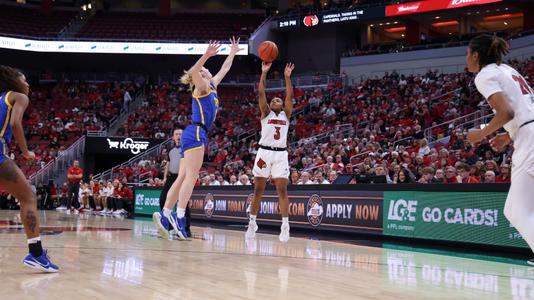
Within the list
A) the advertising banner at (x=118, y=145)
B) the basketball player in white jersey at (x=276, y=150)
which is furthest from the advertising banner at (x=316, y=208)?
the advertising banner at (x=118, y=145)

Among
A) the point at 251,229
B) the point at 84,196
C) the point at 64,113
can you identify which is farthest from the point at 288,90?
the point at 64,113

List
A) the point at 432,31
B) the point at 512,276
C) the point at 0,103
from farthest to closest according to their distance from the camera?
the point at 432,31 → the point at 512,276 → the point at 0,103

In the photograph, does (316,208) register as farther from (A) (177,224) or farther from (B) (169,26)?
(B) (169,26)

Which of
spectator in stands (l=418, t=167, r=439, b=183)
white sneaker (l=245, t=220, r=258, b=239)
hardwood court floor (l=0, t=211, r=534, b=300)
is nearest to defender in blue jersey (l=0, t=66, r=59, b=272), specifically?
hardwood court floor (l=0, t=211, r=534, b=300)

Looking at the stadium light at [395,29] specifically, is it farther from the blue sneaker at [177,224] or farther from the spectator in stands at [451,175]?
the blue sneaker at [177,224]

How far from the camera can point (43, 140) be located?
3117 centimetres

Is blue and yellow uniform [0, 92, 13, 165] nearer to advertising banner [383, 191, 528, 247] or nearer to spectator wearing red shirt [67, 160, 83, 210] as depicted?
advertising banner [383, 191, 528, 247]

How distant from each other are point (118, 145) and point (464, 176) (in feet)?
74.1

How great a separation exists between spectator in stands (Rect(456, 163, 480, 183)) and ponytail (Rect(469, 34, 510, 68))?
21.3 feet

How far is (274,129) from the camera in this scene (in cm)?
875

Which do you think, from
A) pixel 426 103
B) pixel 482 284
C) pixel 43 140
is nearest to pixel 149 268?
pixel 482 284

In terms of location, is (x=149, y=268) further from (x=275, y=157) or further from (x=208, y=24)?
(x=208, y=24)

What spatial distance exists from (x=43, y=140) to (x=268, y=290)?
29396 mm

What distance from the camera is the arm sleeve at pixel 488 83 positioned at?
380 centimetres
